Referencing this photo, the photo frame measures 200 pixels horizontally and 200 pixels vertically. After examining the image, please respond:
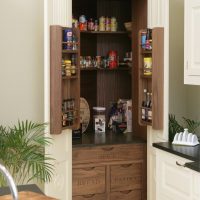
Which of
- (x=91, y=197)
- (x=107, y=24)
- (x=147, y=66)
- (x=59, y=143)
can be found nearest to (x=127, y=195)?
(x=91, y=197)

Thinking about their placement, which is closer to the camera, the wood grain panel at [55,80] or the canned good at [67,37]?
the wood grain panel at [55,80]

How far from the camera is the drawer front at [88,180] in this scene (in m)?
3.97

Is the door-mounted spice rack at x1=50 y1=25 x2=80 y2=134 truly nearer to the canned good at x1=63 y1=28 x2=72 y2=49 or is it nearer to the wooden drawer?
the canned good at x1=63 y1=28 x2=72 y2=49

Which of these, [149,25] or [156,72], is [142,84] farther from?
[149,25]

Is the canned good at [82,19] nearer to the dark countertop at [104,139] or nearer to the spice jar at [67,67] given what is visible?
the spice jar at [67,67]

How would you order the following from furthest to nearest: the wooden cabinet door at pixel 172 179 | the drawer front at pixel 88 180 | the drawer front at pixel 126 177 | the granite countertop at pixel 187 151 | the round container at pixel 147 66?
the drawer front at pixel 126 177 < the drawer front at pixel 88 180 < the round container at pixel 147 66 < the wooden cabinet door at pixel 172 179 < the granite countertop at pixel 187 151

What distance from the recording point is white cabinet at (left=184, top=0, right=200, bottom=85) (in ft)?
10.7

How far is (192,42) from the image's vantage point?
333cm

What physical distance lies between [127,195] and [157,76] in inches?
50.5

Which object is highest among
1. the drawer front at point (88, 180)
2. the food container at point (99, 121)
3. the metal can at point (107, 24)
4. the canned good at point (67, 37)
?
the metal can at point (107, 24)

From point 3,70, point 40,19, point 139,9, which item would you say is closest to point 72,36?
point 40,19

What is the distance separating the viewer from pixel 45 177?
3.49 m

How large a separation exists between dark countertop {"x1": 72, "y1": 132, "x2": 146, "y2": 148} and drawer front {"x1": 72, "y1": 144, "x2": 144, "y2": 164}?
4 cm

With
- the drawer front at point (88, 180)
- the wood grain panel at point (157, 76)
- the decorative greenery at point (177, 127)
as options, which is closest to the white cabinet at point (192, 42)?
the wood grain panel at point (157, 76)
